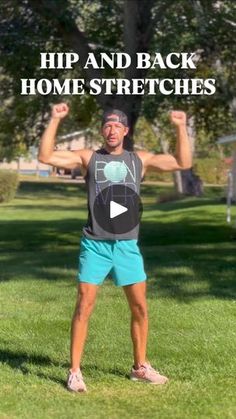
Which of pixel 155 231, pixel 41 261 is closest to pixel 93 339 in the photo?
pixel 41 261

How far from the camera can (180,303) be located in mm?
10133

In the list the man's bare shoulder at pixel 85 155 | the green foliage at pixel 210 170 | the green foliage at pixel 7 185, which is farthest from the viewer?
the green foliage at pixel 210 170

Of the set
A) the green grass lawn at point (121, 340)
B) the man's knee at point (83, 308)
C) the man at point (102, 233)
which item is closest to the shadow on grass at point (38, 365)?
the green grass lawn at point (121, 340)

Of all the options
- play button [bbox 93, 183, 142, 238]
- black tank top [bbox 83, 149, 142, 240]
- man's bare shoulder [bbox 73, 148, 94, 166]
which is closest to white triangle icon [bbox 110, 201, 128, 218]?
play button [bbox 93, 183, 142, 238]

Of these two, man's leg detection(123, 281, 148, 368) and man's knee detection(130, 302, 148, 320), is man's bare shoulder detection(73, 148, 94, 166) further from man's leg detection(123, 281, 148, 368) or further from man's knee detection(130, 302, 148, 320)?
man's knee detection(130, 302, 148, 320)

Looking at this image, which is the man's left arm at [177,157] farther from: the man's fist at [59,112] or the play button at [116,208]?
the man's fist at [59,112]

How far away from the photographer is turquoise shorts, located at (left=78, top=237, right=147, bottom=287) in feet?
21.3

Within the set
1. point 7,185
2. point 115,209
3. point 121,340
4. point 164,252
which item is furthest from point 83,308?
point 7,185

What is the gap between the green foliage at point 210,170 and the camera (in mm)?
70250

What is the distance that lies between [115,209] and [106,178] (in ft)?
0.71

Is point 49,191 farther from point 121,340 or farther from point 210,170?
point 121,340

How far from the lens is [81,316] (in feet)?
21.5

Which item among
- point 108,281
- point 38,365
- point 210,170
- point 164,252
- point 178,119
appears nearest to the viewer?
point 178,119

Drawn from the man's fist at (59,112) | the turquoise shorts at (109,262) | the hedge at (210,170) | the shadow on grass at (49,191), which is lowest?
the shadow on grass at (49,191)
